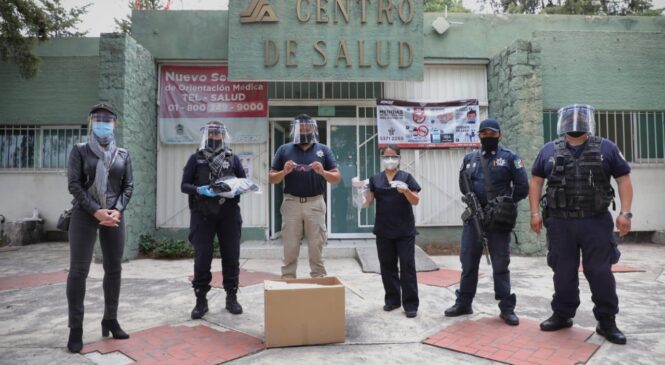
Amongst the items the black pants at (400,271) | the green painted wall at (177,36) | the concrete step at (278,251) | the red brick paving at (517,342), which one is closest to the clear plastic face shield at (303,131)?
the black pants at (400,271)

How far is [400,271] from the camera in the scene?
414 centimetres

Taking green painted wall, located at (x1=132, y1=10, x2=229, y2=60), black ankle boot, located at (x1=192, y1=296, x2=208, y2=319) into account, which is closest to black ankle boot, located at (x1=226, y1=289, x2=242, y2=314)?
black ankle boot, located at (x1=192, y1=296, x2=208, y2=319)

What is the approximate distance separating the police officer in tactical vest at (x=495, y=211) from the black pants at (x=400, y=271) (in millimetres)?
412

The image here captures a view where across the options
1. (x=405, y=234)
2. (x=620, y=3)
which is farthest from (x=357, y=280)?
(x=620, y=3)

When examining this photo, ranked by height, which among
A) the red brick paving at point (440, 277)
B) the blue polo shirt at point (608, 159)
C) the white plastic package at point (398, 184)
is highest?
the blue polo shirt at point (608, 159)

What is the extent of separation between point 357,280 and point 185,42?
561cm

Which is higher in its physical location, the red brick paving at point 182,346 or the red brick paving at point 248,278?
the red brick paving at point 248,278

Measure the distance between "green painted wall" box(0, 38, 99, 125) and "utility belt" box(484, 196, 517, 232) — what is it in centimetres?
849

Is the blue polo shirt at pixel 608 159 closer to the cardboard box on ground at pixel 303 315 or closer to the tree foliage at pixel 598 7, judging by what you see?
the cardboard box on ground at pixel 303 315

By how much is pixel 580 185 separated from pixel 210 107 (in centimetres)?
657

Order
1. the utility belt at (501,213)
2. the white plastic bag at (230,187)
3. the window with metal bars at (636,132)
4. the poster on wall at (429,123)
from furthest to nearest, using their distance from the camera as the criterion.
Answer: the window with metal bars at (636,132) < the poster on wall at (429,123) < the white plastic bag at (230,187) < the utility belt at (501,213)

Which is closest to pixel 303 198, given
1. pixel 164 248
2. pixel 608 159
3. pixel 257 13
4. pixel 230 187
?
pixel 230 187

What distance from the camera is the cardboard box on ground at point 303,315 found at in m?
3.27

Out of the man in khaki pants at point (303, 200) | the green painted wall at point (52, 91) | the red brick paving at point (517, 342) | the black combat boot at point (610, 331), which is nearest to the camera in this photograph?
the red brick paving at point (517, 342)
